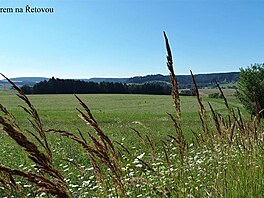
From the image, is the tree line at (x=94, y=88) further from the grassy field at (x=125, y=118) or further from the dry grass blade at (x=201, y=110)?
the dry grass blade at (x=201, y=110)

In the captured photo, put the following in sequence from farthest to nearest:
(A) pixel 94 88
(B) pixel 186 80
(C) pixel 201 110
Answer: (A) pixel 94 88, (B) pixel 186 80, (C) pixel 201 110

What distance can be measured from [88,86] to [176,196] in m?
81.2

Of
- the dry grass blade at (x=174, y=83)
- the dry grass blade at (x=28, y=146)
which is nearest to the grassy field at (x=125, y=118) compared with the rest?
the dry grass blade at (x=174, y=83)

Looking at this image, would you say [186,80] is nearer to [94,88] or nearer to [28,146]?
[28,146]

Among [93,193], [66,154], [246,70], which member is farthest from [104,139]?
[246,70]

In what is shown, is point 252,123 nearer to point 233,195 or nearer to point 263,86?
point 233,195

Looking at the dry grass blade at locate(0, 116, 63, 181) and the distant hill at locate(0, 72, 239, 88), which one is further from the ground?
the distant hill at locate(0, 72, 239, 88)

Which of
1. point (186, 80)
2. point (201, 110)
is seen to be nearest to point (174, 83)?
point (201, 110)

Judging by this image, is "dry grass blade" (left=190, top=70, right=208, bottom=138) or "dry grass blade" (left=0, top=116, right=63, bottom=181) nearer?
"dry grass blade" (left=0, top=116, right=63, bottom=181)

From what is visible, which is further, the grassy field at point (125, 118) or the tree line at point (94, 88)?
the tree line at point (94, 88)

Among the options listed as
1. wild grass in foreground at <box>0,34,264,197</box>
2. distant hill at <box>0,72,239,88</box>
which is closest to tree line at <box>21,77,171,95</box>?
distant hill at <box>0,72,239,88</box>

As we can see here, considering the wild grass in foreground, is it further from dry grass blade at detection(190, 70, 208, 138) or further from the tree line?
the tree line

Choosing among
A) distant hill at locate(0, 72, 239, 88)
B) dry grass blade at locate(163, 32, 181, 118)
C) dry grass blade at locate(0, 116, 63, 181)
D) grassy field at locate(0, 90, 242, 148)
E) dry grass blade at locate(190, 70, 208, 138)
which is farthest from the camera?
grassy field at locate(0, 90, 242, 148)

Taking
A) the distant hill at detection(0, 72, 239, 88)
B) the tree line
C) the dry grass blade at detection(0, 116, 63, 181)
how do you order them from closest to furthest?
1. the dry grass blade at detection(0, 116, 63, 181)
2. the distant hill at detection(0, 72, 239, 88)
3. the tree line
